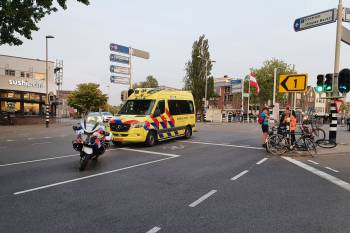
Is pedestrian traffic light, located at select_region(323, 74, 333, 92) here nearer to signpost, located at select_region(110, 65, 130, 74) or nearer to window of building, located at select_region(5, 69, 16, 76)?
signpost, located at select_region(110, 65, 130, 74)

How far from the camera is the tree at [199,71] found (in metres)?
45.1

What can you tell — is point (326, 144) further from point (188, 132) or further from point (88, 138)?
point (88, 138)

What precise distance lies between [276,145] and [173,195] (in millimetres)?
6688

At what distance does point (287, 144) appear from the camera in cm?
1091

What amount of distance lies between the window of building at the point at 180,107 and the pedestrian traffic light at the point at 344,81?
7331mm

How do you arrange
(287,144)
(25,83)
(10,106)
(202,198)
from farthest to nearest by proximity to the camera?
(25,83) < (10,106) < (287,144) < (202,198)

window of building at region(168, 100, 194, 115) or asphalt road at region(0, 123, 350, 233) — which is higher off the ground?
window of building at region(168, 100, 194, 115)

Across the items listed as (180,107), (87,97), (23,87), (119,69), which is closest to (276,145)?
(180,107)

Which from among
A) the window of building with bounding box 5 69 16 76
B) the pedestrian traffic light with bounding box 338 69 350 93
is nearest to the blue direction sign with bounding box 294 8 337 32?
the pedestrian traffic light with bounding box 338 69 350 93

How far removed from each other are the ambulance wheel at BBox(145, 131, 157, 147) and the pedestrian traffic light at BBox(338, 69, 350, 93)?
8.29 metres

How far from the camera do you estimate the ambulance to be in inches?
461

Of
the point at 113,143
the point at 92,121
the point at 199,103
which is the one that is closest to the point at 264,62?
the point at 199,103

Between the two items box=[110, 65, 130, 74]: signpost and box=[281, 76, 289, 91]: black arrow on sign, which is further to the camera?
box=[110, 65, 130, 74]: signpost

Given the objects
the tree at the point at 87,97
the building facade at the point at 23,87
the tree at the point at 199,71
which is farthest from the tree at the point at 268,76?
the building facade at the point at 23,87
